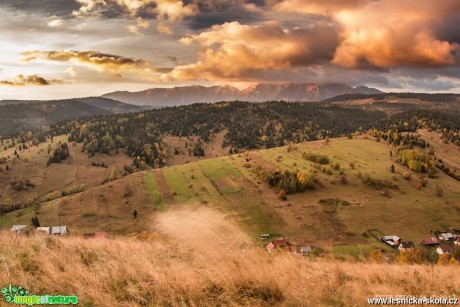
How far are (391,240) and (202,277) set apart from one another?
338 feet

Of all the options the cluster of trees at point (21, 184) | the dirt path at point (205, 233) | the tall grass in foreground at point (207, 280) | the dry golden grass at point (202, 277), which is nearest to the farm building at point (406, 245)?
the dry golden grass at point (202, 277)

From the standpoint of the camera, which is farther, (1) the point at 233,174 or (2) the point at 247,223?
(1) the point at 233,174

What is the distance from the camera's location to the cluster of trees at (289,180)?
130 meters

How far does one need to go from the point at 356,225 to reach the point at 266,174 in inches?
1841

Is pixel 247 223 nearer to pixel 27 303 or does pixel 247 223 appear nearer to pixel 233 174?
pixel 233 174

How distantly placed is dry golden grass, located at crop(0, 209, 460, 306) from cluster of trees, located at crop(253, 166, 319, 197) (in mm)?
116811

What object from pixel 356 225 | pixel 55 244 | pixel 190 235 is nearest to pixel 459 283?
pixel 190 235

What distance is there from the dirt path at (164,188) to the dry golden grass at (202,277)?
108908mm

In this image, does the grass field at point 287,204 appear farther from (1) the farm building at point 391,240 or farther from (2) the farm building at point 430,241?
(1) the farm building at point 391,240

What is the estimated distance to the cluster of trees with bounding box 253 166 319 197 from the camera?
426 feet

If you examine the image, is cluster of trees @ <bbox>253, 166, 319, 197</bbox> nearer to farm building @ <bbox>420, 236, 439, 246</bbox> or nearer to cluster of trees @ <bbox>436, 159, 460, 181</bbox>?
farm building @ <bbox>420, 236, 439, 246</bbox>

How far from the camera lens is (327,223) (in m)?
105

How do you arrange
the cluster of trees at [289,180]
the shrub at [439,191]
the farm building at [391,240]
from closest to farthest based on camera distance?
the farm building at [391,240] < the cluster of trees at [289,180] < the shrub at [439,191]

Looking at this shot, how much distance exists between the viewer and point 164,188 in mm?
135875
